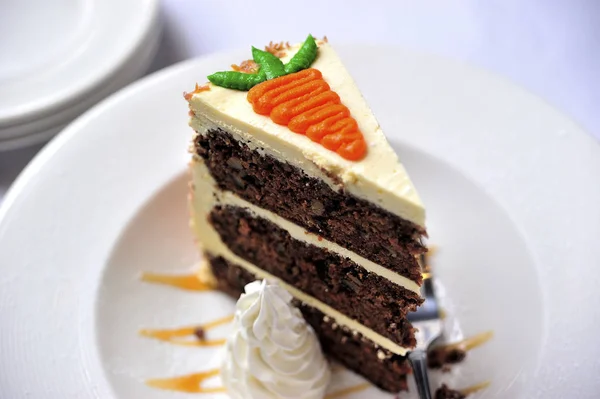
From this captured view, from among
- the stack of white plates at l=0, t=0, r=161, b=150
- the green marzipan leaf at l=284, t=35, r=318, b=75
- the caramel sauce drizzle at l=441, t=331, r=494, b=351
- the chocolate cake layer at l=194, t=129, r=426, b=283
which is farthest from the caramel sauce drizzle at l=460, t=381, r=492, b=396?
the stack of white plates at l=0, t=0, r=161, b=150

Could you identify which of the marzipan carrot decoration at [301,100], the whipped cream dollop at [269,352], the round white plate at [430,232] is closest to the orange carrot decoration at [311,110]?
the marzipan carrot decoration at [301,100]

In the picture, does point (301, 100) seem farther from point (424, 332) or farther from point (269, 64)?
point (424, 332)

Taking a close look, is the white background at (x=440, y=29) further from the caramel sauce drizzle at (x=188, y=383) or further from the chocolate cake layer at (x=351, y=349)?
the caramel sauce drizzle at (x=188, y=383)

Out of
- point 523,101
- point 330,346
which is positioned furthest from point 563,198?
point 330,346

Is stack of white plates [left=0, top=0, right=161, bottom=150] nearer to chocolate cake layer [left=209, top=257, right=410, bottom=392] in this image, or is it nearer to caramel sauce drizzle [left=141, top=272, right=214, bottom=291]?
caramel sauce drizzle [left=141, top=272, right=214, bottom=291]

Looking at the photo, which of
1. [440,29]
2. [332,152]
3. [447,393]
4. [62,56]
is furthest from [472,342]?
[62,56]

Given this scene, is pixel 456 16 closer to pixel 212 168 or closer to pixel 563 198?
pixel 563 198
